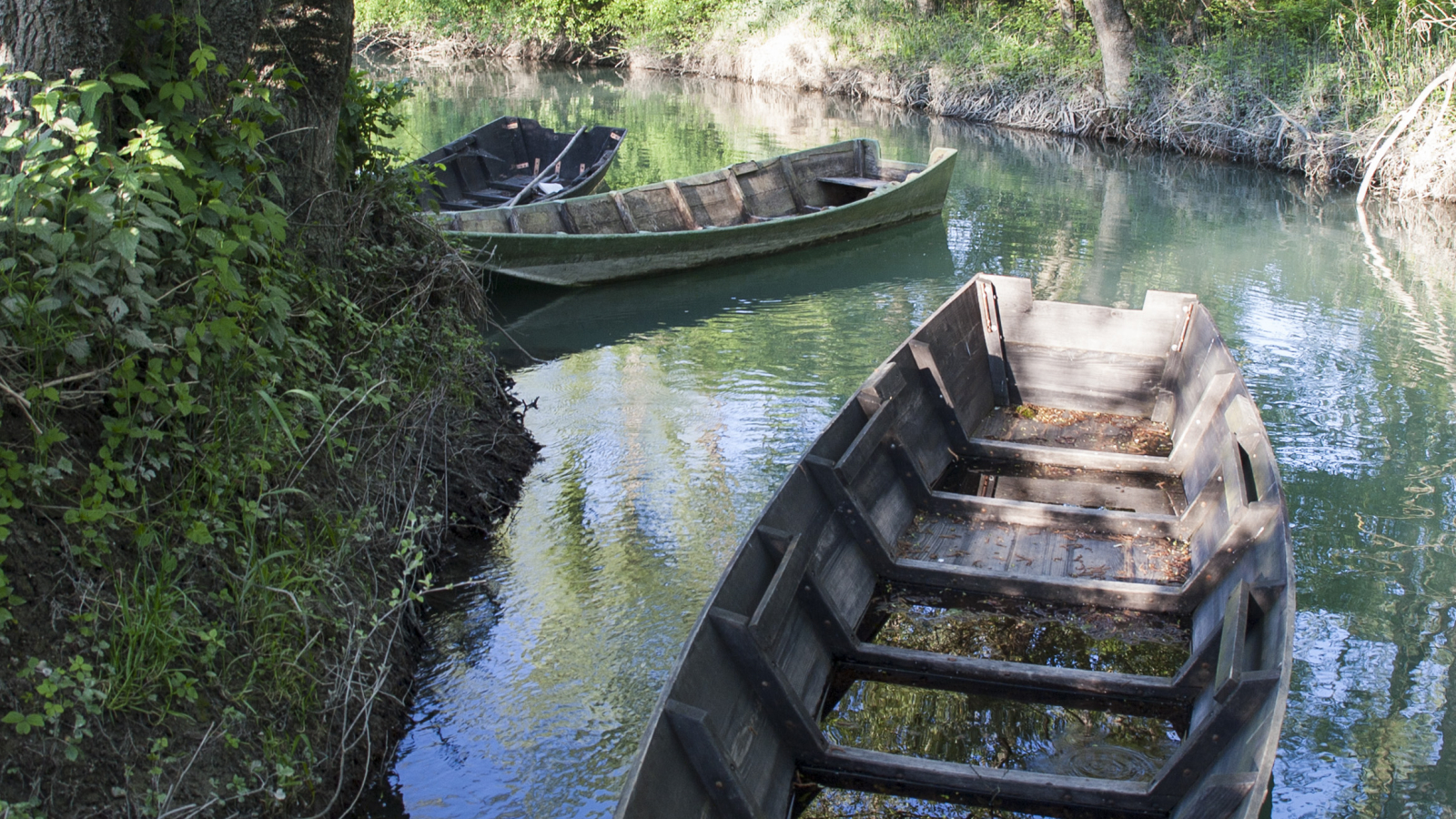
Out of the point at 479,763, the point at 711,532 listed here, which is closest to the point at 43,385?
the point at 479,763

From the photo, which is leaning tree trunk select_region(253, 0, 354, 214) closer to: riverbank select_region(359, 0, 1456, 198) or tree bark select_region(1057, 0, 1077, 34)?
riverbank select_region(359, 0, 1456, 198)

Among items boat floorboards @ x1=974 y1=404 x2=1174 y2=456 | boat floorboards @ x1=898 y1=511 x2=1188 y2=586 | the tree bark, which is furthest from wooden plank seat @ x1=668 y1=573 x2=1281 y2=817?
the tree bark

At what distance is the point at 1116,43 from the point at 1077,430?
14387 mm

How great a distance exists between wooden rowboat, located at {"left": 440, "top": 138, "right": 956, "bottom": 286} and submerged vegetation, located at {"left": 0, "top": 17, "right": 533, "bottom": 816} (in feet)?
12.3

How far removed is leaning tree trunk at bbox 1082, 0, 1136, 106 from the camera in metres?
18.6

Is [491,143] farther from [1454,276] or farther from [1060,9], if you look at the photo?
[1060,9]

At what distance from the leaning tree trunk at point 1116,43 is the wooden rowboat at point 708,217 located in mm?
7856

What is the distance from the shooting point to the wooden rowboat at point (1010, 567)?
316 centimetres

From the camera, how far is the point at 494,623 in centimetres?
476

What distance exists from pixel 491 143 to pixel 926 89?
12.9 meters

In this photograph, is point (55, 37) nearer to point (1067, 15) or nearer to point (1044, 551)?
point (1044, 551)

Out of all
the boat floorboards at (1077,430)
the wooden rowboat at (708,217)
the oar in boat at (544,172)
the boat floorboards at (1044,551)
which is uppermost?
the oar in boat at (544,172)

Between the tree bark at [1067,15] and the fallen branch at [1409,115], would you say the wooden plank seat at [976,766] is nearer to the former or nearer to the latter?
the fallen branch at [1409,115]

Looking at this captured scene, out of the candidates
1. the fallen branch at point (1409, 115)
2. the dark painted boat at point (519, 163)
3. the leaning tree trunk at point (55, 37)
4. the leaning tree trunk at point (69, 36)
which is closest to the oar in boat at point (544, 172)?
the dark painted boat at point (519, 163)
